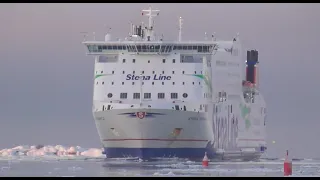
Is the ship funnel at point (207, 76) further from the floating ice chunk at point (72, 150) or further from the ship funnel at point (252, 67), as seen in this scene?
the floating ice chunk at point (72, 150)

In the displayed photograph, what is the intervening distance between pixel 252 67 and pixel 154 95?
65.5 feet

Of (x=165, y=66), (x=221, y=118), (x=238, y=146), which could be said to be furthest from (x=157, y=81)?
(x=238, y=146)

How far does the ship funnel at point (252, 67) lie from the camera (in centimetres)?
7738

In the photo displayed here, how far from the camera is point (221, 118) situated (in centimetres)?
6519

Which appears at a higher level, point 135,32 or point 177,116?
point 135,32

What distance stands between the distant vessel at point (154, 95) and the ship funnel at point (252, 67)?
14040 mm

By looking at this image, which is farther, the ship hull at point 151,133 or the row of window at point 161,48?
the row of window at point 161,48

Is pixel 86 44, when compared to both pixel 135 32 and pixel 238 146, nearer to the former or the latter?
pixel 135 32

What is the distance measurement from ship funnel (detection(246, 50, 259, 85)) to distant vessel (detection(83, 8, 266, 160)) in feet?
46.1

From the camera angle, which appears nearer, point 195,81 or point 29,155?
point 195,81

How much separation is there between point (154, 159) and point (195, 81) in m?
4.25

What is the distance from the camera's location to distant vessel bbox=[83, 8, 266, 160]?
58.6 metres

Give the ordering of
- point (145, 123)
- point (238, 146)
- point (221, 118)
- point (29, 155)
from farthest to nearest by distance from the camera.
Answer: point (29, 155) → point (238, 146) → point (221, 118) → point (145, 123)

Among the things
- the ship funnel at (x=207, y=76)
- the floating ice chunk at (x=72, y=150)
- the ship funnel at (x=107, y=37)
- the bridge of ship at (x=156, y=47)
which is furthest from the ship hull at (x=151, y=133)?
the floating ice chunk at (x=72, y=150)
